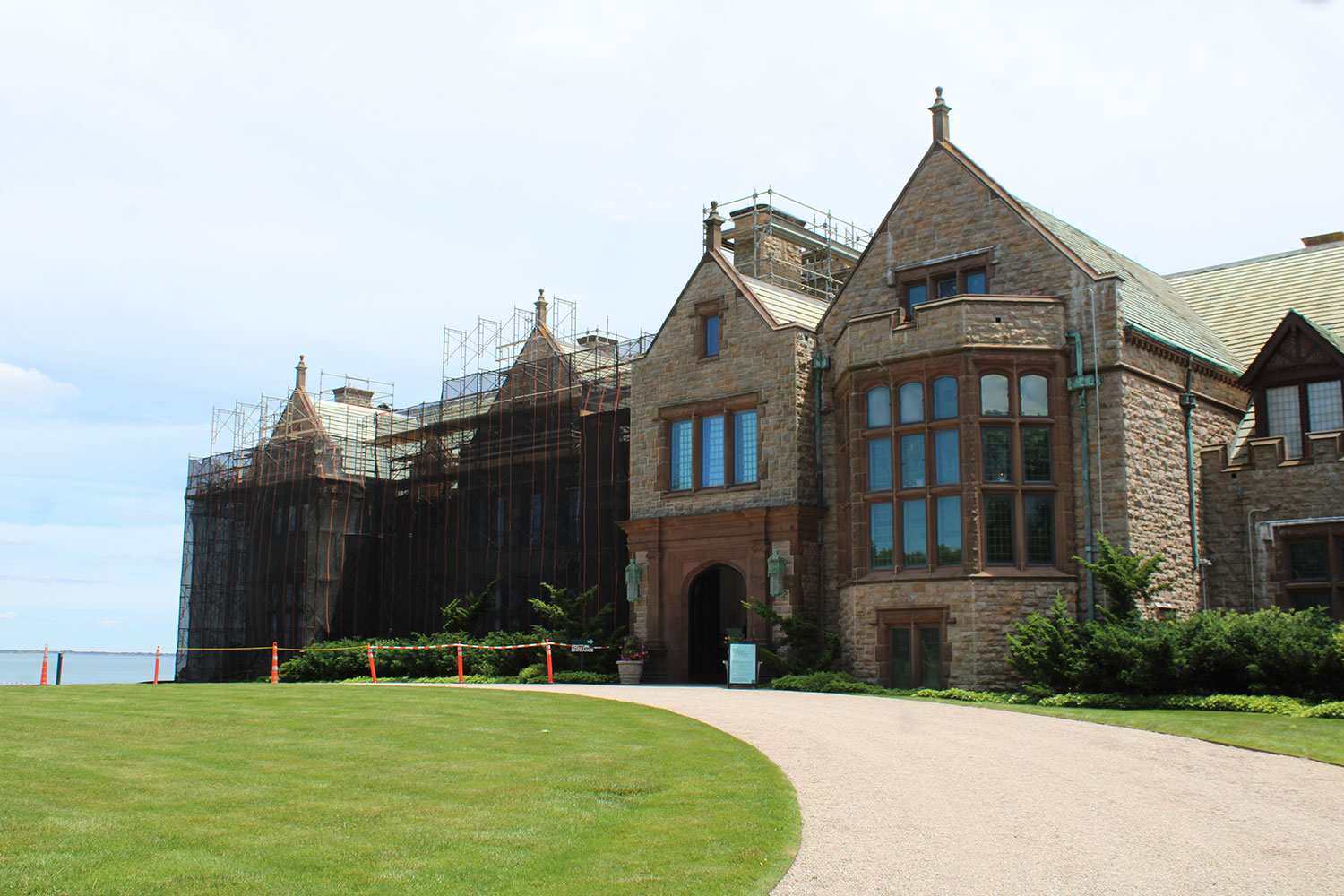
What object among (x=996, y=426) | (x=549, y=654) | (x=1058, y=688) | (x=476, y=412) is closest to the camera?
(x=1058, y=688)

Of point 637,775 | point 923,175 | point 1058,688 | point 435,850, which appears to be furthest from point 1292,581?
point 435,850

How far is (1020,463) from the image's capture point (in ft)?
83.1

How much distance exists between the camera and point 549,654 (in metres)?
29.7

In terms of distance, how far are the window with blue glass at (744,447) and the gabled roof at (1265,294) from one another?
40.3ft

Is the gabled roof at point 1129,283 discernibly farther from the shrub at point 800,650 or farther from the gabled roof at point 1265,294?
the shrub at point 800,650

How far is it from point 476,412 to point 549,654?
1560 centimetres

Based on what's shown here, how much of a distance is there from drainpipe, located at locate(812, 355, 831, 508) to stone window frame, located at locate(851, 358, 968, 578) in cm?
248

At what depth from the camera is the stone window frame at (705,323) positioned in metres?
32.1

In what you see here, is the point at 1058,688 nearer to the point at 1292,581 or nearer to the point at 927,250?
the point at 1292,581

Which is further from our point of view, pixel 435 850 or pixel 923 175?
pixel 923 175

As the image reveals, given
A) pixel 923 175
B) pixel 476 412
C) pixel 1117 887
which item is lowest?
pixel 1117 887

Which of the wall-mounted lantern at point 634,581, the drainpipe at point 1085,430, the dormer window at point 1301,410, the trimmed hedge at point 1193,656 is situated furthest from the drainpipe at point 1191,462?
the wall-mounted lantern at point 634,581

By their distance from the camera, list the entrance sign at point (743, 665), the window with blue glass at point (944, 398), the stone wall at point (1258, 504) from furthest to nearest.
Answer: the entrance sign at point (743, 665)
the window with blue glass at point (944, 398)
the stone wall at point (1258, 504)

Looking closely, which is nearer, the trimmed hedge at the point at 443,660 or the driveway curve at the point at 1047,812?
the driveway curve at the point at 1047,812
